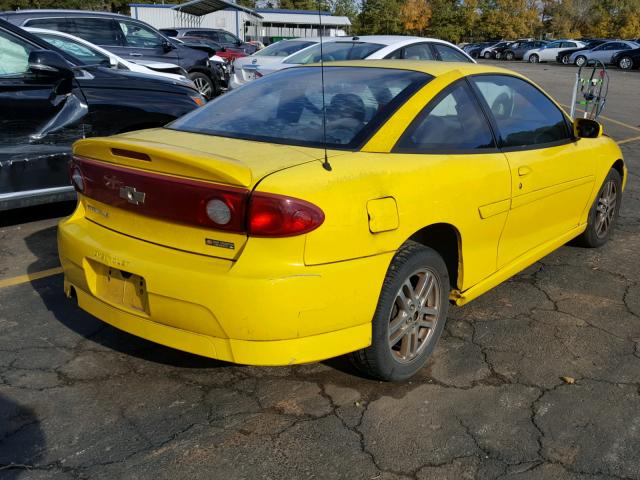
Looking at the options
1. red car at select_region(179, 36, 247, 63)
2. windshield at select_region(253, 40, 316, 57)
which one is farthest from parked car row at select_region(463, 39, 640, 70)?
windshield at select_region(253, 40, 316, 57)

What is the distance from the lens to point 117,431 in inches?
105

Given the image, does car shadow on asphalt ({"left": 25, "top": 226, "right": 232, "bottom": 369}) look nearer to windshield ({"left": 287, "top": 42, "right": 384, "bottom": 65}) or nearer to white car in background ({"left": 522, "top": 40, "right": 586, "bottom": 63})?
windshield ({"left": 287, "top": 42, "right": 384, "bottom": 65})

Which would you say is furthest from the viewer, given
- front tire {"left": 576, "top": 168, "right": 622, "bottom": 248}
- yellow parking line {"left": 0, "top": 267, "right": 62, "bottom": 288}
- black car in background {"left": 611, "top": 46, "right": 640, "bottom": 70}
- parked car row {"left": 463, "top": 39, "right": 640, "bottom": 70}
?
parked car row {"left": 463, "top": 39, "right": 640, "bottom": 70}

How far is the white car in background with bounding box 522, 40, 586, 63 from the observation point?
43.5 meters

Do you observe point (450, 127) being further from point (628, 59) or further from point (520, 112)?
point (628, 59)

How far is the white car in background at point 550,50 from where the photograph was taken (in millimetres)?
43469

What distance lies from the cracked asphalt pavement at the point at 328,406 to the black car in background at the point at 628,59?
1417 inches

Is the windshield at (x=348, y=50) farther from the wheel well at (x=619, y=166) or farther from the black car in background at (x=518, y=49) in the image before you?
the black car in background at (x=518, y=49)

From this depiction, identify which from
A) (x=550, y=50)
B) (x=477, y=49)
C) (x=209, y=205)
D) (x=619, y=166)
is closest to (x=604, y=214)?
(x=619, y=166)

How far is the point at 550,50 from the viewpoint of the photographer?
44.0 meters

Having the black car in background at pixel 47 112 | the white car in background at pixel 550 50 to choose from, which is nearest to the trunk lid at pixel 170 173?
the black car in background at pixel 47 112

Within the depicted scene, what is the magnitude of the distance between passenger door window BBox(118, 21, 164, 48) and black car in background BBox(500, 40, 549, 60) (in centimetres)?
3972

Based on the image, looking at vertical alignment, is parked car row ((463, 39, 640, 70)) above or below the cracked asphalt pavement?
above

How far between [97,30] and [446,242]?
9687mm
